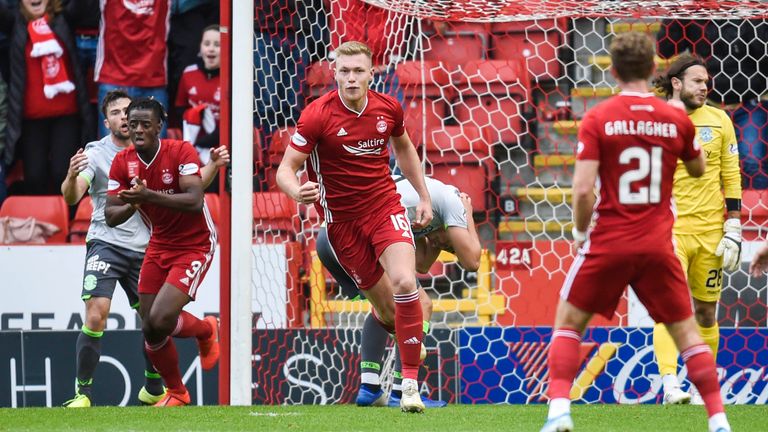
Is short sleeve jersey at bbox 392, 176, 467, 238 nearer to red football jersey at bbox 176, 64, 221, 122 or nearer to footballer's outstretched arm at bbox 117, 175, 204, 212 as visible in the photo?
footballer's outstretched arm at bbox 117, 175, 204, 212

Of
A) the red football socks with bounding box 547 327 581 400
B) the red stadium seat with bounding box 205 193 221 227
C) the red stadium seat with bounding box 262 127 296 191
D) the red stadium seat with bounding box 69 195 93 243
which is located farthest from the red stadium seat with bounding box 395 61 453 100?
the red football socks with bounding box 547 327 581 400

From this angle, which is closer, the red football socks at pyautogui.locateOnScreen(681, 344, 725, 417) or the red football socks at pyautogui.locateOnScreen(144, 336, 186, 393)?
the red football socks at pyautogui.locateOnScreen(681, 344, 725, 417)

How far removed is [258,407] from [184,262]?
956mm

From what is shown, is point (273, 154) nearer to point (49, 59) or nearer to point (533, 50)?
point (533, 50)

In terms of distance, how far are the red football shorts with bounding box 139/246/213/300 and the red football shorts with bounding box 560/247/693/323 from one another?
116 inches

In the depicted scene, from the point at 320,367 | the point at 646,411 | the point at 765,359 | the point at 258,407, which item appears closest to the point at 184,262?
the point at 258,407

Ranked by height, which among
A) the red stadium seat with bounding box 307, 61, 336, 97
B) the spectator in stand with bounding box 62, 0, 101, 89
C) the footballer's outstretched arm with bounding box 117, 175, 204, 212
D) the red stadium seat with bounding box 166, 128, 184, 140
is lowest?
the footballer's outstretched arm with bounding box 117, 175, 204, 212

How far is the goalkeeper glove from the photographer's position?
6504 millimetres

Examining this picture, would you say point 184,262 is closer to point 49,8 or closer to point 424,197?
point 424,197

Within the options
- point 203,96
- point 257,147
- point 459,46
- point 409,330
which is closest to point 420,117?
point 459,46

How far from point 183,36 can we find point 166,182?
413 centimetres

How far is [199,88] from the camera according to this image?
10.4 m

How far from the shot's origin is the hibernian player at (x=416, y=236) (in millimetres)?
6570

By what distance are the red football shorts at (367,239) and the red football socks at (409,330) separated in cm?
29
